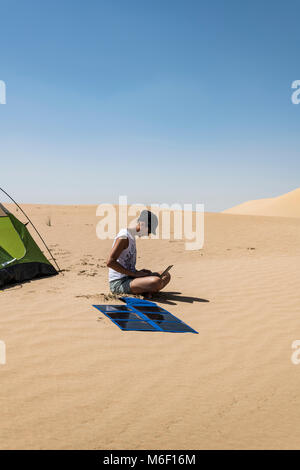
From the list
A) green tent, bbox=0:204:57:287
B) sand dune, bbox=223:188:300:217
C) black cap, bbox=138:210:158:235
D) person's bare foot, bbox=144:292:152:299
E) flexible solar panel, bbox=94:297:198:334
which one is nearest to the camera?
flexible solar panel, bbox=94:297:198:334

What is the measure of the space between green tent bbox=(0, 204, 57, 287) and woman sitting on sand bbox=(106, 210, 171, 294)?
198cm

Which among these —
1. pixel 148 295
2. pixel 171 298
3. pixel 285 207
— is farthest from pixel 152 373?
pixel 285 207

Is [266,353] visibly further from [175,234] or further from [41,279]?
[175,234]

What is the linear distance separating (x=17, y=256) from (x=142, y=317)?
3.14 metres

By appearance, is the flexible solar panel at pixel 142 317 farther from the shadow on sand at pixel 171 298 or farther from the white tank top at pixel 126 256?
the white tank top at pixel 126 256

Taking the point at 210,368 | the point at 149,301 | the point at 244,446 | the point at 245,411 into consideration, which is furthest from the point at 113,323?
the point at 244,446

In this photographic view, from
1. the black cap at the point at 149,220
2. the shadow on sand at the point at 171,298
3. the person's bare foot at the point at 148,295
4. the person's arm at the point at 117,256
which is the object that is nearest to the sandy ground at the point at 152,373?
the shadow on sand at the point at 171,298

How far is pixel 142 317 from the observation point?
15.4 ft

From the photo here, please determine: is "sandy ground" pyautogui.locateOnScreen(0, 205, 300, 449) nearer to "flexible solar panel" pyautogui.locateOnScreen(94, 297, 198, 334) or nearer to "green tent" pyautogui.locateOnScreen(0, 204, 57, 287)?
"flexible solar panel" pyautogui.locateOnScreen(94, 297, 198, 334)

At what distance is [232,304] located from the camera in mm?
5543

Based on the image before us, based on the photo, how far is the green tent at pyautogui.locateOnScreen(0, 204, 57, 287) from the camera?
21.1 feet

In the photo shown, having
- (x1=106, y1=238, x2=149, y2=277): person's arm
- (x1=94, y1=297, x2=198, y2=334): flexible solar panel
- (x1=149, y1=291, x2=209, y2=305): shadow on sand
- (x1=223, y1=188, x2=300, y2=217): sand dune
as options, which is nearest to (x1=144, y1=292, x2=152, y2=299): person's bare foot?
(x1=149, y1=291, x2=209, y2=305): shadow on sand

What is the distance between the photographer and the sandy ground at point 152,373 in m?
2.36

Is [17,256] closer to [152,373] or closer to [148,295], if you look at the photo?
[148,295]
